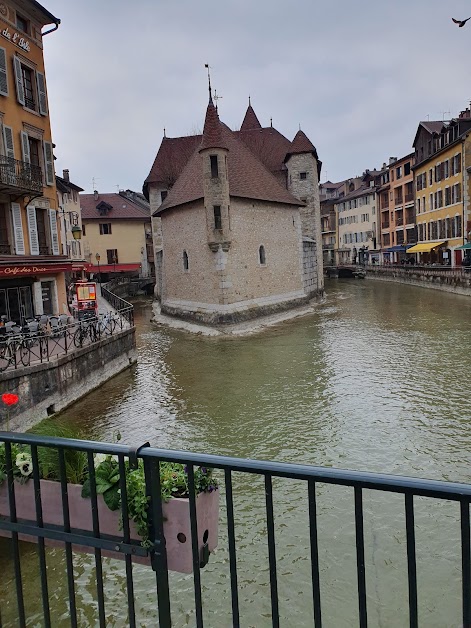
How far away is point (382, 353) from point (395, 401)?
217 inches

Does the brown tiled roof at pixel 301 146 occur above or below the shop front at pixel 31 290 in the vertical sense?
above

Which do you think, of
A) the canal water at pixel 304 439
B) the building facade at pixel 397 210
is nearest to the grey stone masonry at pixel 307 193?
the canal water at pixel 304 439

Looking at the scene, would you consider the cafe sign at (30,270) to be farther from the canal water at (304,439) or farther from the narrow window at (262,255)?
the narrow window at (262,255)

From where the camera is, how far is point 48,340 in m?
14.2

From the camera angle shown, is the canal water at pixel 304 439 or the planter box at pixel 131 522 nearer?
the planter box at pixel 131 522

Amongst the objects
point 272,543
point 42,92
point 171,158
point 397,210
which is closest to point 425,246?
point 397,210

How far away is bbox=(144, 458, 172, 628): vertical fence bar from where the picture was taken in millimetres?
2293

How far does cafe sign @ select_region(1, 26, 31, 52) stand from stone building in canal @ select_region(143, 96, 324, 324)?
349 inches

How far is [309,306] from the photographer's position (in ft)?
107

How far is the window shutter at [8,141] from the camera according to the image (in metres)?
16.7

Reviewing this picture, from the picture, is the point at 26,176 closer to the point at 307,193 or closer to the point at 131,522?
the point at 131,522

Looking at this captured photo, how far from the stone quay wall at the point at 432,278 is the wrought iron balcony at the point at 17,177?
24940mm

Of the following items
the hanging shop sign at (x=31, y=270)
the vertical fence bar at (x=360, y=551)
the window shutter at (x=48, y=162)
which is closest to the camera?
the vertical fence bar at (x=360, y=551)

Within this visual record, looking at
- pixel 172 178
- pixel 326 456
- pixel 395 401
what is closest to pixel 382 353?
pixel 395 401
